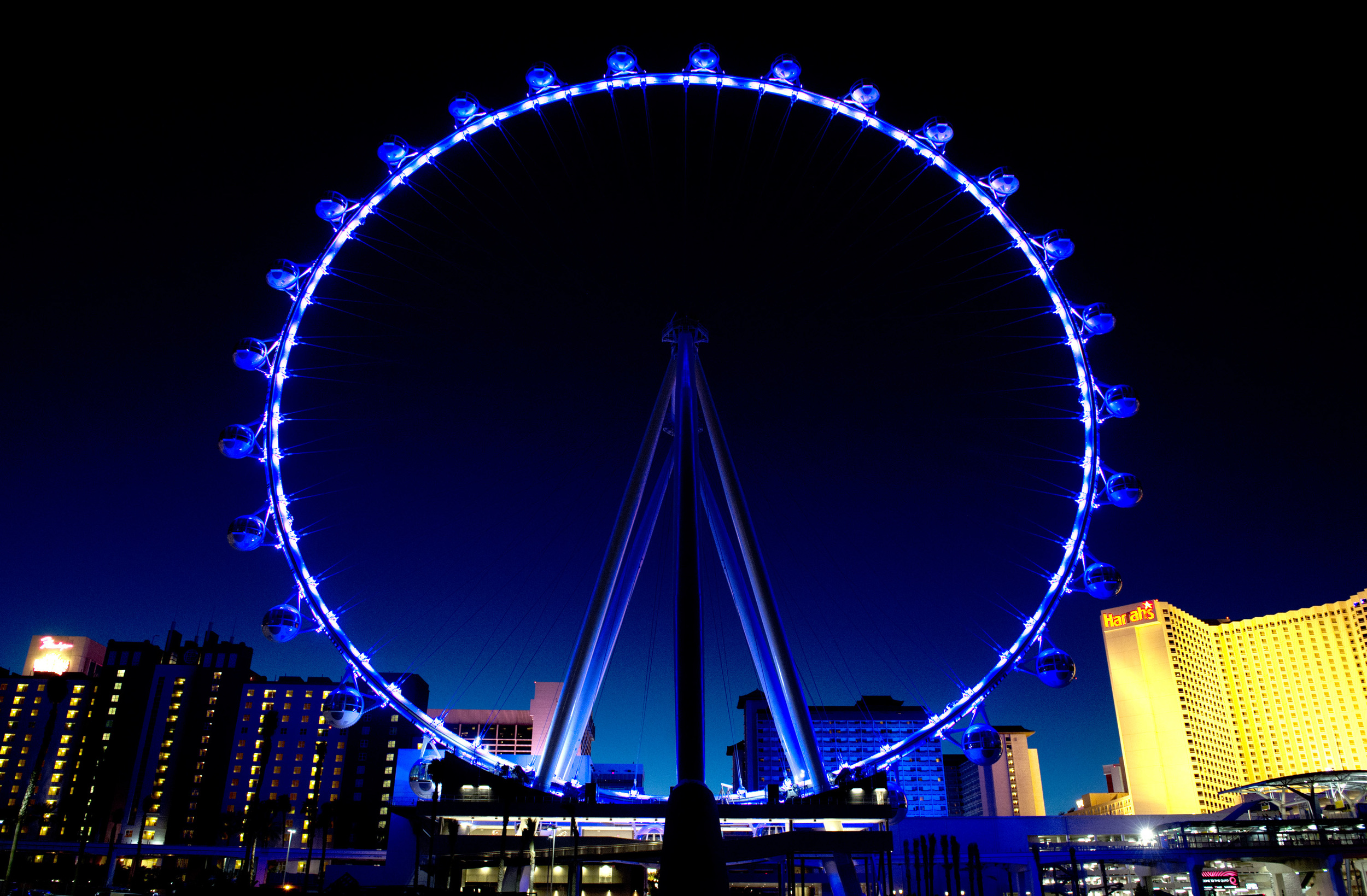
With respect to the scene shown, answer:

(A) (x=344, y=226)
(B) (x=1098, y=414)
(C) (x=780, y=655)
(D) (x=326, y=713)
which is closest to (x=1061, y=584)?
(B) (x=1098, y=414)

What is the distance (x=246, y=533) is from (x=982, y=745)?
62.7ft

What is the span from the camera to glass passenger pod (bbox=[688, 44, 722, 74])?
24844 mm

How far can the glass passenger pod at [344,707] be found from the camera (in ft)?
75.4

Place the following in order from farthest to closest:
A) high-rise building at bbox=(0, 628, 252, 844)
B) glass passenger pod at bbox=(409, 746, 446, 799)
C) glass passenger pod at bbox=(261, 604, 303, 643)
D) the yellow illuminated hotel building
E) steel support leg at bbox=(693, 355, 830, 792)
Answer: the yellow illuminated hotel building
high-rise building at bbox=(0, 628, 252, 844)
glass passenger pod at bbox=(409, 746, 446, 799)
steel support leg at bbox=(693, 355, 830, 792)
glass passenger pod at bbox=(261, 604, 303, 643)

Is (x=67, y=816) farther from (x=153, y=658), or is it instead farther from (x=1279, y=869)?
(x=1279, y=869)

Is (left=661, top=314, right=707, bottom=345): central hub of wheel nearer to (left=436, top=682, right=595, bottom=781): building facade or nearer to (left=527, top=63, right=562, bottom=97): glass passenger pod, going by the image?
(left=527, top=63, right=562, bottom=97): glass passenger pod

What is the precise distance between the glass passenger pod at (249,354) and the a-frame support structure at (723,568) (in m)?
9.85

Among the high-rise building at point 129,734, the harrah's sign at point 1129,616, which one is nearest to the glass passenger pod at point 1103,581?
the high-rise building at point 129,734

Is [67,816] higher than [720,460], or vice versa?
[720,460]

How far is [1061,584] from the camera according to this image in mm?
25266

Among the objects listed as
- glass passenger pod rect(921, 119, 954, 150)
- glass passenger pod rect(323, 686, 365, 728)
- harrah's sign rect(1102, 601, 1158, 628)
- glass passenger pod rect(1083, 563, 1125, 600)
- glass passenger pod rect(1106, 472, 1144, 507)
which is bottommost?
glass passenger pod rect(323, 686, 365, 728)

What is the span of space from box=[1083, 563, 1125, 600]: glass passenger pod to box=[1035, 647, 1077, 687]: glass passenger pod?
179 centimetres

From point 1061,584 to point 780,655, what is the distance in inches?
302

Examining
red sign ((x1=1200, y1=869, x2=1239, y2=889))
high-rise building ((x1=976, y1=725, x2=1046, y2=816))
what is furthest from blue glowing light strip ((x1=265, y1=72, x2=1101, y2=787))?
high-rise building ((x1=976, y1=725, x2=1046, y2=816))
